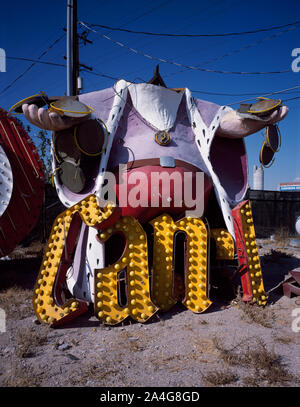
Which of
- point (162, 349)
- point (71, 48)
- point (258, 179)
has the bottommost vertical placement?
point (162, 349)

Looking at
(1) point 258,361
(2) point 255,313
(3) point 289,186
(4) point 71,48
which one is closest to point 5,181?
(2) point 255,313

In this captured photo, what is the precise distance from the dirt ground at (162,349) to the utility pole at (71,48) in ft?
19.3

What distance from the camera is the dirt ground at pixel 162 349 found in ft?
8.53

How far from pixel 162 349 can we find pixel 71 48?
26.6 feet

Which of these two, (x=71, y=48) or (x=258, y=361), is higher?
(x=71, y=48)

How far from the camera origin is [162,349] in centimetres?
317

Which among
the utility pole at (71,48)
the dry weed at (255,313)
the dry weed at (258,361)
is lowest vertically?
the dry weed at (255,313)

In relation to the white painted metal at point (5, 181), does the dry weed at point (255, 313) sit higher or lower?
lower

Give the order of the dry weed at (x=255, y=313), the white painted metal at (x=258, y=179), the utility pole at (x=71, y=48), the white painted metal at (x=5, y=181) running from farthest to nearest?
the white painted metal at (x=258, y=179), the utility pole at (x=71, y=48), the white painted metal at (x=5, y=181), the dry weed at (x=255, y=313)

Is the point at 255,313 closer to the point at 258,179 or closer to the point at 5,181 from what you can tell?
the point at 5,181

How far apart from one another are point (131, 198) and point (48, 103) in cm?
169

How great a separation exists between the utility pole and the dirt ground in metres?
5.87

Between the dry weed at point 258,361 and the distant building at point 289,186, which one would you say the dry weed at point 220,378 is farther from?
the distant building at point 289,186

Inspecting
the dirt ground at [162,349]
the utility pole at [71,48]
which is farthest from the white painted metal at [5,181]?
the utility pole at [71,48]
